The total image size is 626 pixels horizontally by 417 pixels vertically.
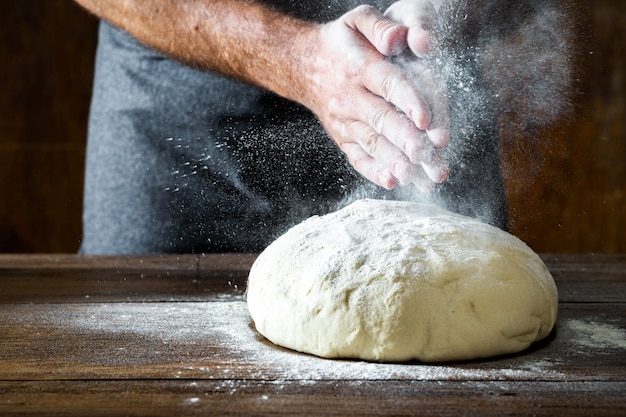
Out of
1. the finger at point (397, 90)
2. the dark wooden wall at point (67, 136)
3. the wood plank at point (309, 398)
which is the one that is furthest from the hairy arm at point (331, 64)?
the dark wooden wall at point (67, 136)

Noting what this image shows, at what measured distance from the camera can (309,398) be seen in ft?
3.02

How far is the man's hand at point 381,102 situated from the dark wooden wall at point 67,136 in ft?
4.40

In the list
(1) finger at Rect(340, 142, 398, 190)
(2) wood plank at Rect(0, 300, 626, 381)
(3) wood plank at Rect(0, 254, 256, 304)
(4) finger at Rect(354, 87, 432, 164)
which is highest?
(4) finger at Rect(354, 87, 432, 164)

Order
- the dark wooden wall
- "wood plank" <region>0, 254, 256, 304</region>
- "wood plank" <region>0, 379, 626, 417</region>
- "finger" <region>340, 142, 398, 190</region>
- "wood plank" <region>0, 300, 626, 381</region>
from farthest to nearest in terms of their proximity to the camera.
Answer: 1. the dark wooden wall
2. "wood plank" <region>0, 254, 256, 304</region>
3. "finger" <region>340, 142, 398, 190</region>
4. "wood plank" <region>0, 300, 626, 381</region>
5. "wood plank" <region>0, 379, 626, 417</region>

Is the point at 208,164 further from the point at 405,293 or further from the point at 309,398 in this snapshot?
the point at 309,398

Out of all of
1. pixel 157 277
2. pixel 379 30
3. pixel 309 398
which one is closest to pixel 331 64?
pixel 379 30

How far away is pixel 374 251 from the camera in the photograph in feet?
3.76

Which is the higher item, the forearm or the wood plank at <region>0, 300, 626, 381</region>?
the forearm

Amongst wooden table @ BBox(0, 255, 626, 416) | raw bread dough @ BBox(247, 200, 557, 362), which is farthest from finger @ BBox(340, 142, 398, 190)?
wooden table @ BBox(0, 255, 626, 416)

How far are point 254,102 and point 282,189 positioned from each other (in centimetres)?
25

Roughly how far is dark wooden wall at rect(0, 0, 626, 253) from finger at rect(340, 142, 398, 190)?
52.3 inches

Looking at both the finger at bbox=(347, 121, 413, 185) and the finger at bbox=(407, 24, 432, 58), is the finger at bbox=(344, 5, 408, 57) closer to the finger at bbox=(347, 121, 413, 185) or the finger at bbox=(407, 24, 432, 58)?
the finger at bbox=(407, 24, 432, 58)

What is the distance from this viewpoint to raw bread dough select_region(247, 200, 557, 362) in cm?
105

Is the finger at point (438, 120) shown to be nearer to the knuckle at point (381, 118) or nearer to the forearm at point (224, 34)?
the knuckle at point (381, 118)
